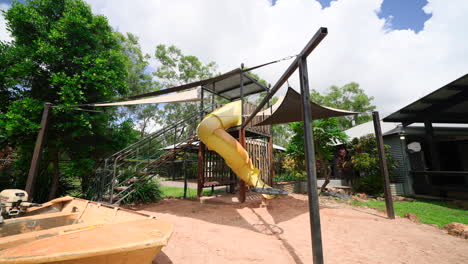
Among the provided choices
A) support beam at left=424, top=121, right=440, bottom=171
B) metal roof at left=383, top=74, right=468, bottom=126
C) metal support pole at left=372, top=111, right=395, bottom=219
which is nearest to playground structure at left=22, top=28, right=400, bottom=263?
metal support pole at left=372, top=111, right=395, bottom=219

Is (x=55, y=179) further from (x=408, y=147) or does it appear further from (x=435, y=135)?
(x=435, y=135)

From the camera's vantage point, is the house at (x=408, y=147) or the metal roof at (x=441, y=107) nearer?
the metal roof at (x=441, y=107)

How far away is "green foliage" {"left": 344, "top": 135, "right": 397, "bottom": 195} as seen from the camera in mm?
9602

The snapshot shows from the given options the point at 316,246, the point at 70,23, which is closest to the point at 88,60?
the point at 70,23

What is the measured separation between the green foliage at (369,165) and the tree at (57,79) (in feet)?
38.6

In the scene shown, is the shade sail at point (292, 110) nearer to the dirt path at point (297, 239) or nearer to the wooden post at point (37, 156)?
the dirt path at point (297, 239)

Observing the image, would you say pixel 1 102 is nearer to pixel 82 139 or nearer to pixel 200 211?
pixel 82 139

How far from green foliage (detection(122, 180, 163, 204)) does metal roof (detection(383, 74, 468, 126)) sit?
11561mm

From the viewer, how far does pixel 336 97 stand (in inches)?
1120

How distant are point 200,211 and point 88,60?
6.65 meters

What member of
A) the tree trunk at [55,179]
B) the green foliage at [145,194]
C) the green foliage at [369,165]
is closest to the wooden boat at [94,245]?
the green foliage at [145,194]

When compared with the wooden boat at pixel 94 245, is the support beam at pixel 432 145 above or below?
above

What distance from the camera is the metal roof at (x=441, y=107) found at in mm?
7629

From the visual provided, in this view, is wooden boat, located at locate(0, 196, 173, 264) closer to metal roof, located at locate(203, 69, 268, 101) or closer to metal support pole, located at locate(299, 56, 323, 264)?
metal support pole, located at locate(299, 56, 323, 264)
